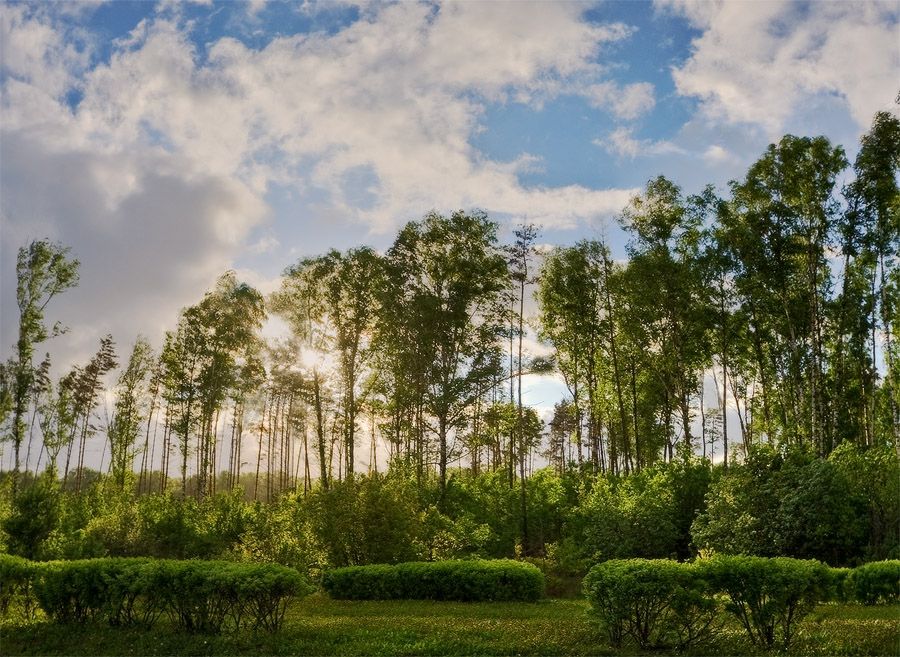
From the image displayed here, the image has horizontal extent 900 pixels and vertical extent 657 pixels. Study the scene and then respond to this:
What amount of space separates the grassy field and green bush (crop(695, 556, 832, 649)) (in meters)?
0.32

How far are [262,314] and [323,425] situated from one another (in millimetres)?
7665

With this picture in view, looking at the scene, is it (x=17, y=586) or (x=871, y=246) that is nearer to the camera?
(x=17, y=586)

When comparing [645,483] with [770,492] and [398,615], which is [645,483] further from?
[398,615]

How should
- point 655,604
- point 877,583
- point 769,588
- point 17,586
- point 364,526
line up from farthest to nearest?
point 364,526, point 877,583, point 17,586, point 655,604, point 769,588

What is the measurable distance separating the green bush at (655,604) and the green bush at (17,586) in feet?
33.7

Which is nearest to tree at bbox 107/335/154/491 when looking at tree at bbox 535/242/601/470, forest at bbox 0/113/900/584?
forest at bbox 0/113/900/584

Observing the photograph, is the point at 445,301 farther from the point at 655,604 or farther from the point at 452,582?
A: the point at 655,604

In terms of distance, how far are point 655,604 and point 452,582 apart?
6.72 metres

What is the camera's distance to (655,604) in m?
9.10

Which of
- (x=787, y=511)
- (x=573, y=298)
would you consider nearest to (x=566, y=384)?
(x=573, y=298)

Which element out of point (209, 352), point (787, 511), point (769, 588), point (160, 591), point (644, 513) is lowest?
point (160, 591)

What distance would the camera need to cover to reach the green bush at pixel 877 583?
12.8 m

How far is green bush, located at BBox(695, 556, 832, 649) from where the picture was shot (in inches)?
350

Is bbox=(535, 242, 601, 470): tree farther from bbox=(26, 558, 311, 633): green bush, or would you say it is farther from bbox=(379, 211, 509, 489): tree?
bbox=(26, 558, 311, 633): green bush
